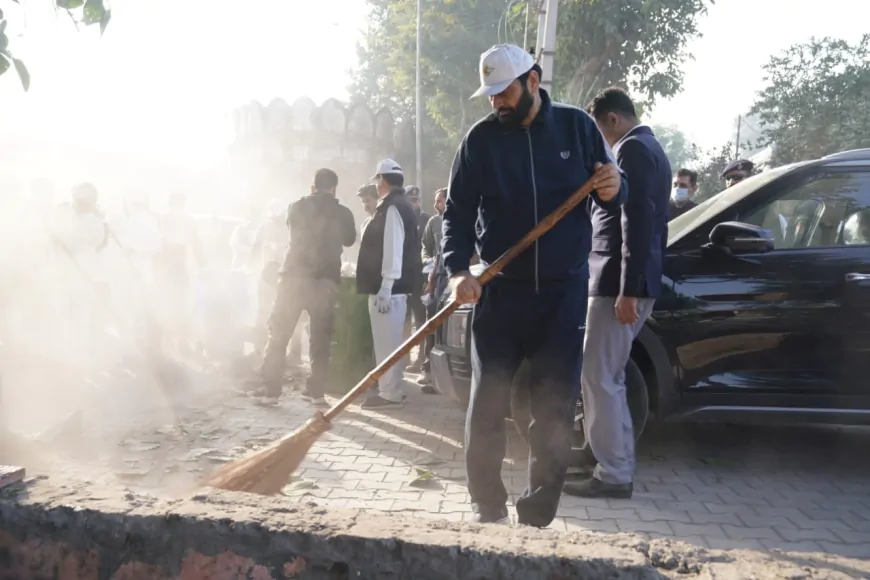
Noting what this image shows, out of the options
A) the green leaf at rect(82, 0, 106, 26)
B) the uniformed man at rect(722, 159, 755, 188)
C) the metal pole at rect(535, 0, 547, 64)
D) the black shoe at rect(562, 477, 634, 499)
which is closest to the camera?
the green leaf at rect(82, 0, 106, 26)

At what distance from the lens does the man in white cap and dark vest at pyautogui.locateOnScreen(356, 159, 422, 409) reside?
19.5ft

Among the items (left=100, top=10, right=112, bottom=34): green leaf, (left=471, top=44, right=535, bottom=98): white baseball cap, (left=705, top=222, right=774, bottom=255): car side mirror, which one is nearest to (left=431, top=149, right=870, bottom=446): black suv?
(left=705, top=222, right=774, bottom=255): car side mirror

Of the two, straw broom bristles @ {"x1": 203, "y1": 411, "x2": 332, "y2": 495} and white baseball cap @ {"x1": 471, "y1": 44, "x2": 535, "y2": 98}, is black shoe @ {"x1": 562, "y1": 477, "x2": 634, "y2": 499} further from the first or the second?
white baseball cap @ {"x1": 471, "y1": 44, "x2": 535, "y2": 98}

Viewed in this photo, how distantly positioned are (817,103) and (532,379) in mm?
18094

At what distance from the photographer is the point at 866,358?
4.20 m

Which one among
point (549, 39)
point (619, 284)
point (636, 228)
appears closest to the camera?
point (636, 228)

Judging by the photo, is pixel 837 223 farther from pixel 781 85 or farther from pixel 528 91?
pixel 781 85

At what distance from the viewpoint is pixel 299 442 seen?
330 centimetres

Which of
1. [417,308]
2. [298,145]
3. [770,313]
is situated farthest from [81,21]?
[298,145]

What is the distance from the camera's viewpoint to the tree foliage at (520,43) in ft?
54.6

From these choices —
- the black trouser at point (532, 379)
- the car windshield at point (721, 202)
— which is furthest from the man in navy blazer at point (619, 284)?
the black trouser at point (532, 379)

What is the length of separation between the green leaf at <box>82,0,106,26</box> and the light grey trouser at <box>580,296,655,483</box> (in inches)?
108

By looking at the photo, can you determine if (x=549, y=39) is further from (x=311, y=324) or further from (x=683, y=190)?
(x=311, y=324)

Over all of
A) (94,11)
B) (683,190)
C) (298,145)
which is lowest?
(683,190)
